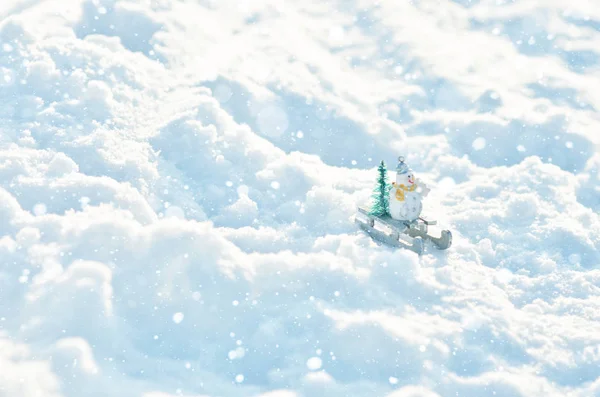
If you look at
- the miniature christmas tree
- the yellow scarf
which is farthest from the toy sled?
the yellow scarf

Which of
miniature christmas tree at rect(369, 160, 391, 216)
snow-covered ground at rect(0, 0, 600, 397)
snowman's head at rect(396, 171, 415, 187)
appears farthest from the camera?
miniature christmas tree at rect(369, 160, 391, 216)

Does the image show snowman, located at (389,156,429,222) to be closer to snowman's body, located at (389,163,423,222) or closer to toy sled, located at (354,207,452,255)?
snowman's body, located at (389,163,423,222)

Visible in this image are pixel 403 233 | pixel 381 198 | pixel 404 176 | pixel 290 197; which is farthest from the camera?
pixel 290 197

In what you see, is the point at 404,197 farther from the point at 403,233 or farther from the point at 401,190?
the point at 403,233

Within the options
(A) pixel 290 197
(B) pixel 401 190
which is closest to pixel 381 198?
(B) pixel 401 190

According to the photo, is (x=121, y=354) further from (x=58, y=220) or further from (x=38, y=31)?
(x=38, y=31)

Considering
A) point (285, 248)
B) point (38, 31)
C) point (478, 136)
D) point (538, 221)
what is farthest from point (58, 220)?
point (478, 136)
